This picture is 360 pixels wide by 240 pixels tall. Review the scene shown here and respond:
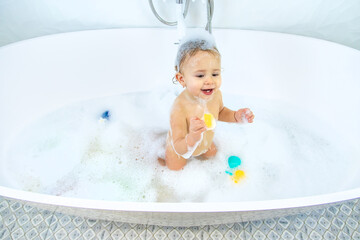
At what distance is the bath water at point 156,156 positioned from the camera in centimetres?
114

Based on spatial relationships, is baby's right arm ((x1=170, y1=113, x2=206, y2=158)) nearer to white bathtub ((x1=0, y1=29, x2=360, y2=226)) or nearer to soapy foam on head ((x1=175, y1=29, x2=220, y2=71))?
soapy foam on head ((x1=175, y1=29, x2=220, y2=71))

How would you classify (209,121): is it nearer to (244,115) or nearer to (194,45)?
(244,115)

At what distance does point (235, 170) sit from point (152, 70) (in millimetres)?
835

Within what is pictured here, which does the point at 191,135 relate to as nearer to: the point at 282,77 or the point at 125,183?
the point at 125,183

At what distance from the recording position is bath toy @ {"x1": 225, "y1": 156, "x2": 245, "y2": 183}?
1.17 m

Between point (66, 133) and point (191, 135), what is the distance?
0.86 m

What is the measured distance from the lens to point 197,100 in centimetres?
99

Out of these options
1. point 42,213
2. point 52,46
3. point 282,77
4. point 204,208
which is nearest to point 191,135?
point 204,208

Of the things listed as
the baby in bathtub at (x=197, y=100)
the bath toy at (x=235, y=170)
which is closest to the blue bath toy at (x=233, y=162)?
the bath toy at (x=235, y=170)

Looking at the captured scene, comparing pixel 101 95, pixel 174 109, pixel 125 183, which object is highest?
pixel 174 109

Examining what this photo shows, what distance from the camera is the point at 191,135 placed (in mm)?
851

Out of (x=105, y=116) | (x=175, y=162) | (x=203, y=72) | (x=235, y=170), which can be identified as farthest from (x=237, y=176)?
(x=105, y=116)

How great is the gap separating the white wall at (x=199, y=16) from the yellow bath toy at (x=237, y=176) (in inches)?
34.0

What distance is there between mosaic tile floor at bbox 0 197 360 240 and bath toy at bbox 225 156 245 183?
8.4 inches
